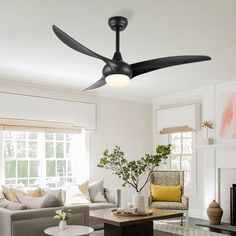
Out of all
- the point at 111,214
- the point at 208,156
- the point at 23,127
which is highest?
the point at 23,127

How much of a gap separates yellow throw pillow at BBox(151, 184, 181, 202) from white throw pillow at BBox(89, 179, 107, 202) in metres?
0.96

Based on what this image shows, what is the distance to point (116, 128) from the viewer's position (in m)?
7.54

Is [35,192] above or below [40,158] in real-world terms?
below

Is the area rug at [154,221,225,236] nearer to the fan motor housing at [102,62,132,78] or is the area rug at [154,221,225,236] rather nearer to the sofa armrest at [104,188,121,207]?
the sofa armrest at [104,188,121,207]

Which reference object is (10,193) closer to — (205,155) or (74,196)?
(74,196)

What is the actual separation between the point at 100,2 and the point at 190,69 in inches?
106

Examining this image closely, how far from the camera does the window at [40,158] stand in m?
6.16

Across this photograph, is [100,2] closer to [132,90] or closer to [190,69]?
[190,69]

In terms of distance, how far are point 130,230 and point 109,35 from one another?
7.99ft

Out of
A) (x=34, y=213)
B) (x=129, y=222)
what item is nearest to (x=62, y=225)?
(x=34, y=213)

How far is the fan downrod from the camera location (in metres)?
3.46

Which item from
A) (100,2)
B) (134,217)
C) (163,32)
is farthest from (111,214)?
(100,2)

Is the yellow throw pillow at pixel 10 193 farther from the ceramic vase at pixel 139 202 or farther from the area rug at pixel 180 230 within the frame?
the area rug at pixel 180 230

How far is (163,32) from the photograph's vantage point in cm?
389
